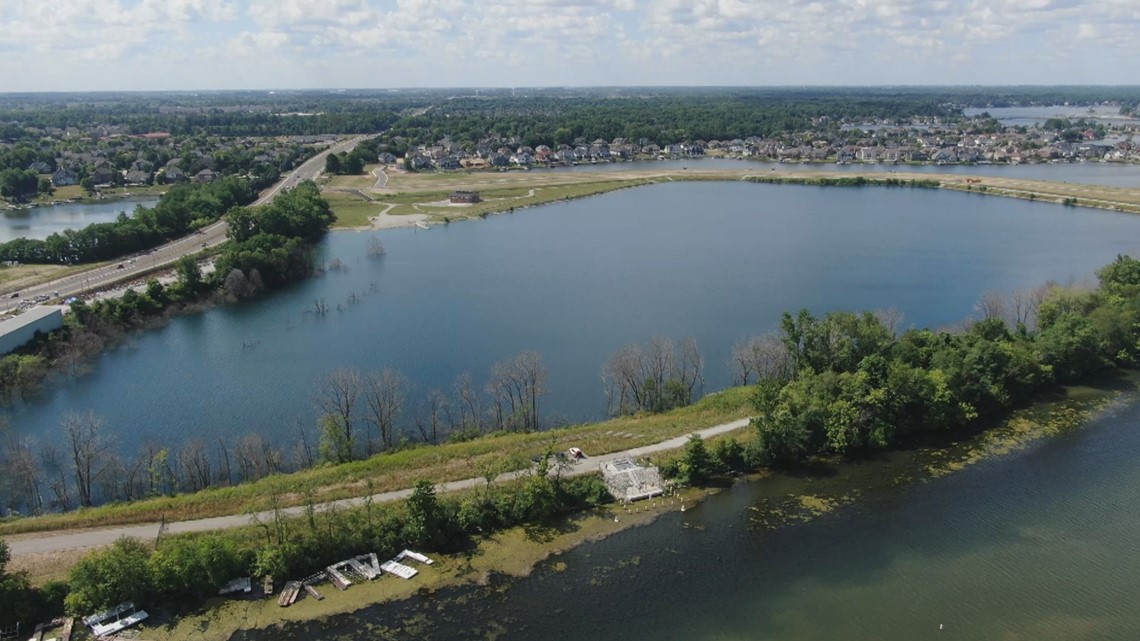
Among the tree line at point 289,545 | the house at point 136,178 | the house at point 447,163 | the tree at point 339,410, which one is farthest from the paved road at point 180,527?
the house at point 447,163

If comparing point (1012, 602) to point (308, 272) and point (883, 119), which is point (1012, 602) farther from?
point (883, 119)

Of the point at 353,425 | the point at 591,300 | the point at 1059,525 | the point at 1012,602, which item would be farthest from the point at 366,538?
the point at 591,300

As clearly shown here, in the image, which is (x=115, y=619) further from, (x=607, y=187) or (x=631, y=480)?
(x=607, y=187)

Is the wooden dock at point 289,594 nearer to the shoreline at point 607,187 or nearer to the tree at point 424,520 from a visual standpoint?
the tree at point 424,520

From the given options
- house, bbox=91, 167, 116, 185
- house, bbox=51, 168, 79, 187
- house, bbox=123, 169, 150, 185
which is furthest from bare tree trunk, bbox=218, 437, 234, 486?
house, bbox=51, 168, 79, 187

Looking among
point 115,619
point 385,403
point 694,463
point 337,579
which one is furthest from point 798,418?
point 115,619

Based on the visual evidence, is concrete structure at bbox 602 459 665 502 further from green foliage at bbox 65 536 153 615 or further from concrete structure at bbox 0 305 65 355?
concrete structure at bbox 0 305 65 355
